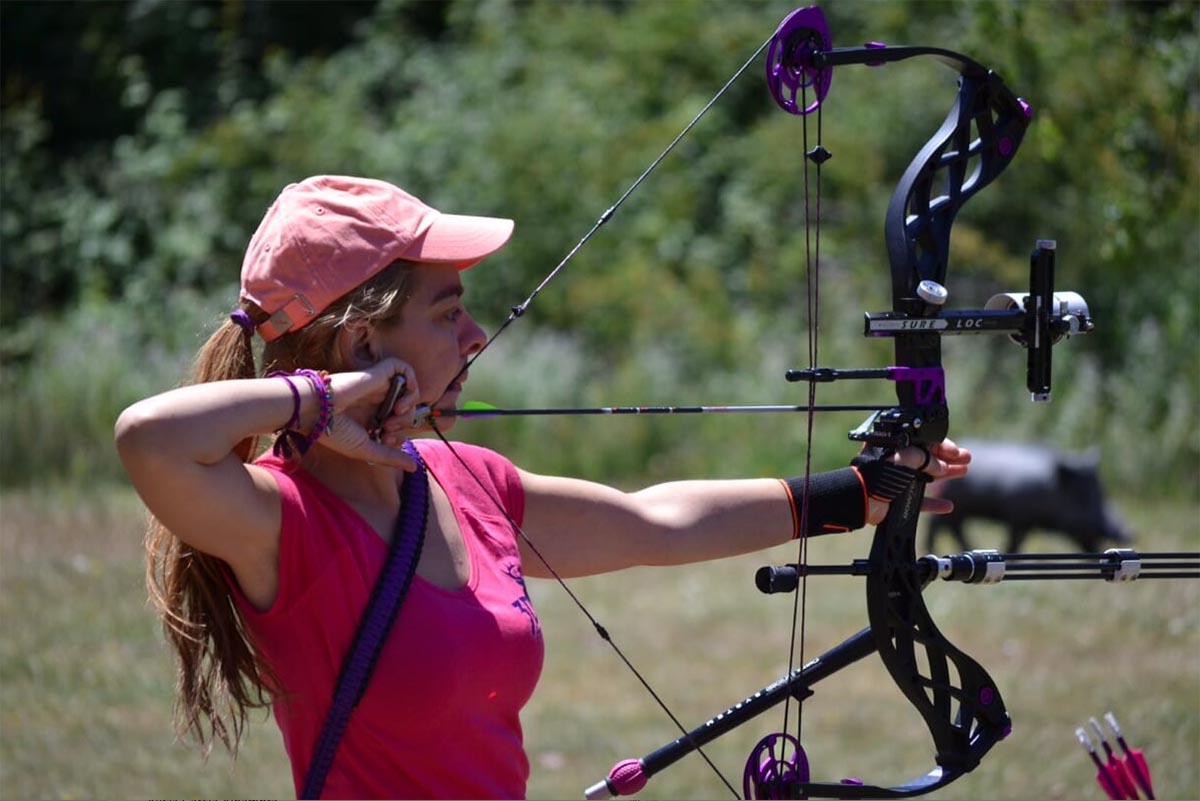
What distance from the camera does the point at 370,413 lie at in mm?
2104

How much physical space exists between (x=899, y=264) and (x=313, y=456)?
3.16ft

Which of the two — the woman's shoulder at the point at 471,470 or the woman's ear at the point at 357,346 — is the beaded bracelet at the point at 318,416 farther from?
the woman's shoulder at the point at 471,470

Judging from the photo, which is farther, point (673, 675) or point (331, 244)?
point (673, 675)

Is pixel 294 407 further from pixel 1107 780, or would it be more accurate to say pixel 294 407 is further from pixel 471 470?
pixel 1107 780

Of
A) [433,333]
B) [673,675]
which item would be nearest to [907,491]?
[433,333]

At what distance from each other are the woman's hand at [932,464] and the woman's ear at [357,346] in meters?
0.87

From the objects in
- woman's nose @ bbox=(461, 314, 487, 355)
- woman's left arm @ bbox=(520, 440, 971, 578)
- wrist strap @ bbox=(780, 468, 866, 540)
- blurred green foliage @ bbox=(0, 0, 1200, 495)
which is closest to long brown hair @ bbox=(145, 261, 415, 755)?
woman's nose @ bbox=(461, 314, 487, 355)

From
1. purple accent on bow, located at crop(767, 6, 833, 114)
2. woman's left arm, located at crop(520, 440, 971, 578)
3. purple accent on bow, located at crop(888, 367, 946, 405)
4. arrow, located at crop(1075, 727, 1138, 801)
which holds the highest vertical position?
purple accent on bow, located at crop(767, 6, 833, 114)

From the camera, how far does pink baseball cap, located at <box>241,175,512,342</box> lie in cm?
206

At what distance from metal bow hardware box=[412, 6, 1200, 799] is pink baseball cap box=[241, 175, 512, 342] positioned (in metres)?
0.31

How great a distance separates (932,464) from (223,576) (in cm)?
114

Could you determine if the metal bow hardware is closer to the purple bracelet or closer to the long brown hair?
the long brown hair

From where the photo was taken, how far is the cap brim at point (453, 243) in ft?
6.93

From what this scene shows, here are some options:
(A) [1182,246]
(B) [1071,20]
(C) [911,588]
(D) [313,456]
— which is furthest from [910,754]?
(B) [1071,20]
